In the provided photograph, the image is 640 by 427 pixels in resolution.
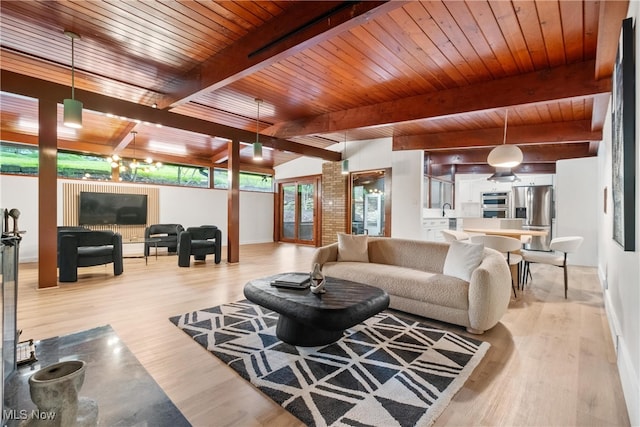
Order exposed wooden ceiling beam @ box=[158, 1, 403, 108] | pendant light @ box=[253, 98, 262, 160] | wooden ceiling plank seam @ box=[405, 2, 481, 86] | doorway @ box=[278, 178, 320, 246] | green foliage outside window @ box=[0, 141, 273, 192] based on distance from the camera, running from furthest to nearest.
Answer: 1. doorway @ box=[278, 178, 320, 246]
2. green foliage outside window @ box=[0, 141, 273, 192]
3. pendant light @ box=[253, 98, 262, 160]
4. wooden ceiling plank seam @ box=[405, 2, 481, 86]
5. exposed wooden ceiling beam @ box=[158, 1, 403, 108]

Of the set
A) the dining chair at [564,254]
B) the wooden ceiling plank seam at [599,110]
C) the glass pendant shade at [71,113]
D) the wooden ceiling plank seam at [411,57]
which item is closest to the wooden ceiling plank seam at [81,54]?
the glass pendant shade at [71,113]

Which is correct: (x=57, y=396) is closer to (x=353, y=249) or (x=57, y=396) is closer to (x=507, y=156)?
(x=353, y=249)

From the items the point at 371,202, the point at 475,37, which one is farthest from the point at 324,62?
the point at 371,202

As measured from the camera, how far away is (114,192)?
6.95 meters

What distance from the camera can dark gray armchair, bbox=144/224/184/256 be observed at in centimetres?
648

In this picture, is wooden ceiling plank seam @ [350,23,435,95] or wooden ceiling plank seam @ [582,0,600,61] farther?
wooden ceiling plank seam @ [350,23,435,95]

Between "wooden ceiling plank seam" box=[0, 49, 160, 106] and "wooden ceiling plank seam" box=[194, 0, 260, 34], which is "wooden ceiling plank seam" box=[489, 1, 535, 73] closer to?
"wooden ceiling plank seam" box=[194, 0, 260, 34]

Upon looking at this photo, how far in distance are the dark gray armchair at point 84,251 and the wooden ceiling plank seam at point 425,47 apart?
201 inches

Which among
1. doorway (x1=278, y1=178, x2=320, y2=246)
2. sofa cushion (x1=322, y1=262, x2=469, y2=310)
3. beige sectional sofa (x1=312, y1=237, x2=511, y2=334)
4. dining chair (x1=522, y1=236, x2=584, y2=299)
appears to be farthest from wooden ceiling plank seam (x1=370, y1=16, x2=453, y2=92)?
doorway (x1=278, y1=178, x2=320, y2=246)

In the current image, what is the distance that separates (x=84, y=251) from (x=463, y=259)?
534 centimetres

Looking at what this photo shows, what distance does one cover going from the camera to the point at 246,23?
2.75 metres

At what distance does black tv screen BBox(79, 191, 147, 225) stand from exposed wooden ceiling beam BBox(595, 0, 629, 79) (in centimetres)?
840

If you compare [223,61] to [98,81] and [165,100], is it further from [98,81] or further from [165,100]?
[98,81]

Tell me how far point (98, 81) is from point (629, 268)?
6.03m
